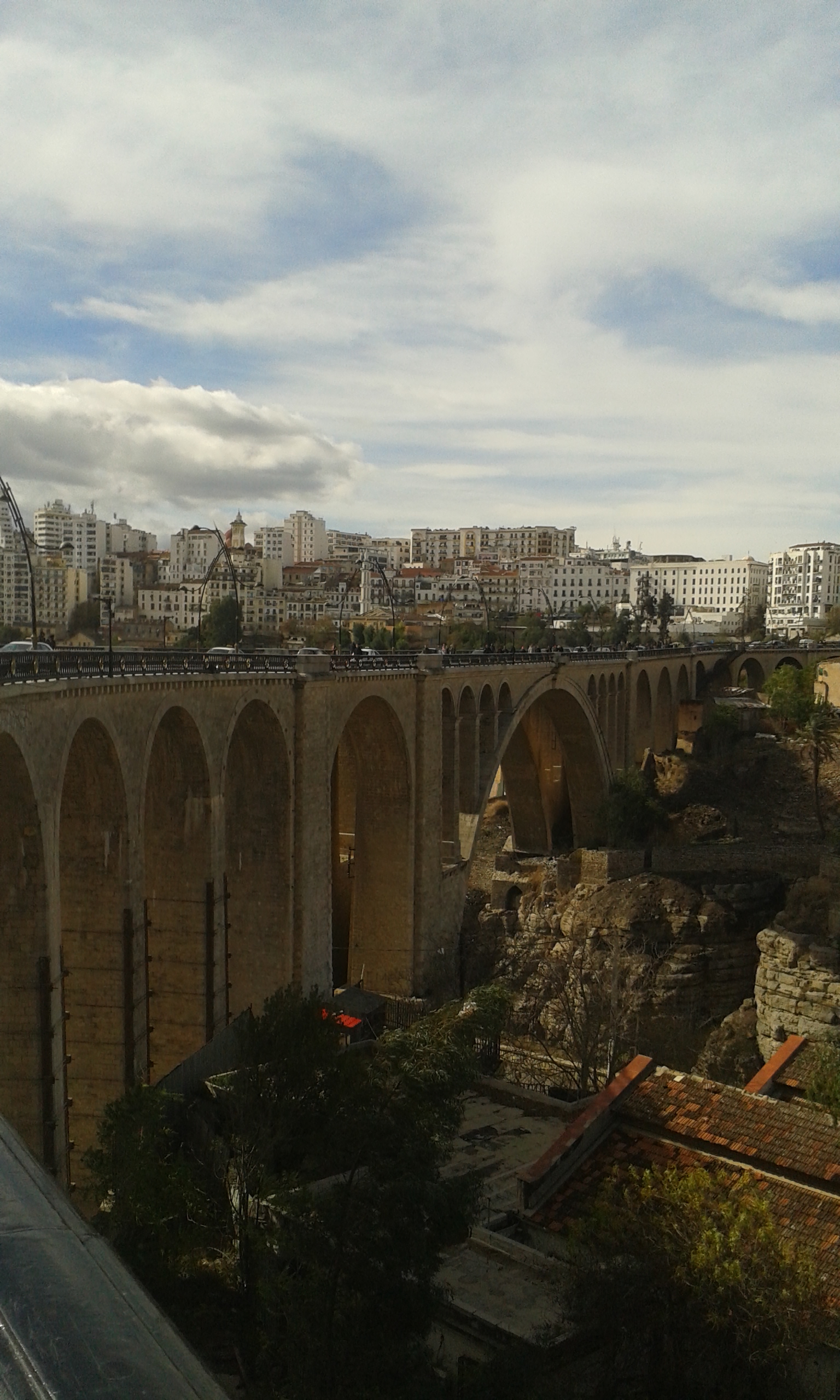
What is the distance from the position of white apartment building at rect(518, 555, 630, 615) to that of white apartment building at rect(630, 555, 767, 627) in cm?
332

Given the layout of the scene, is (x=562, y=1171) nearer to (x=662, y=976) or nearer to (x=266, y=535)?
(x=662, y=976)

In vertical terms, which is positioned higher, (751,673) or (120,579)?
(120,579)

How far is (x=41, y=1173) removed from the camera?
6.07ft

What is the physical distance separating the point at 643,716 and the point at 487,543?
111 metres

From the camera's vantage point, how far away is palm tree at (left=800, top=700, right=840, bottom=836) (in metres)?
41.1

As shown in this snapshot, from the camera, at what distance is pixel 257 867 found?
22.3m

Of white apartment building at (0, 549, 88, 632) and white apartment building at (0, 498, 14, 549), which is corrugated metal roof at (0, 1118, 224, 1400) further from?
white apartment building at (0, 498, 14, 549)

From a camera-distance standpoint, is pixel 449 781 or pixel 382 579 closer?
pixel 449 781

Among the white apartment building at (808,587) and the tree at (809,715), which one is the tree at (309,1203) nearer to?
the tree at (809,715)

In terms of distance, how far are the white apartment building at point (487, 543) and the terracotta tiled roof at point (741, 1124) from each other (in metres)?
145

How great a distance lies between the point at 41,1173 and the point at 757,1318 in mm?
8456

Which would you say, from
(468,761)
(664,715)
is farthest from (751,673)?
(468,761)

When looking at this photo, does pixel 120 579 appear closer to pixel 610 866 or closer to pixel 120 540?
pixel 120 540

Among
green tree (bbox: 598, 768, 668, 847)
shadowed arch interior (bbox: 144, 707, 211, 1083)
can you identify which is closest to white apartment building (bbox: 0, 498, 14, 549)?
green tree (bbox: 598, 768, 668, 847)
